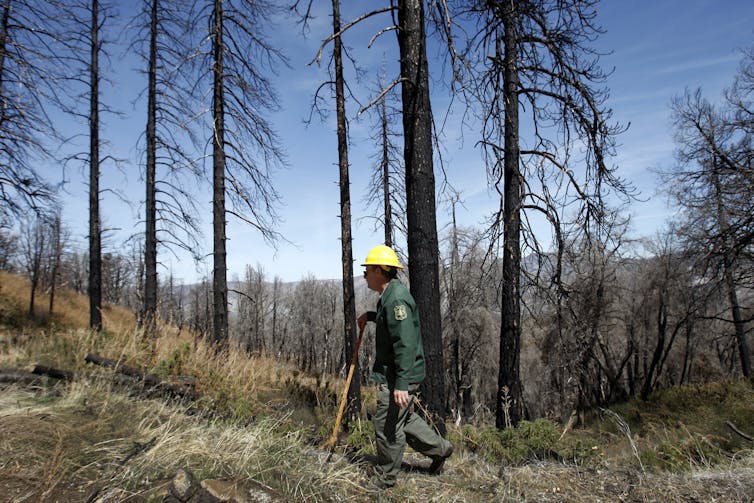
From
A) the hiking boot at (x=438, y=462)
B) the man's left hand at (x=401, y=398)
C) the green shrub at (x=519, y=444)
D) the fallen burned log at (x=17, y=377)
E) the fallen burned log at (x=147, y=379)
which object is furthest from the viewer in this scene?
the fallen burned log at (x=147, y=379)

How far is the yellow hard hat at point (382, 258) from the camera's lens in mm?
3719

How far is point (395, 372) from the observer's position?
3580mm

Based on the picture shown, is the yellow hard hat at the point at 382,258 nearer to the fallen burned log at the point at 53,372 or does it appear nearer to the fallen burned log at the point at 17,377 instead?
the fallen burned log at the point at 53,372

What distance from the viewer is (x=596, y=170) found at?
24.6 feet

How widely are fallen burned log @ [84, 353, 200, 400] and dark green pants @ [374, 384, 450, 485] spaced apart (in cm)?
344

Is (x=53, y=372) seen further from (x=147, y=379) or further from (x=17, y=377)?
(x=147, y=379)

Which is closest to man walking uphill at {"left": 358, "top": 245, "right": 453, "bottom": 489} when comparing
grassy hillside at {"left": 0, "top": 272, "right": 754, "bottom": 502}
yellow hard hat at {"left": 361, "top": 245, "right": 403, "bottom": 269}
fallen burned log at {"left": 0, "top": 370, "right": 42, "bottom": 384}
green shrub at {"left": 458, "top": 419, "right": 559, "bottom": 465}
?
yellow hard hat at {"left": 361, "top": 245, "right": 403, "bottom": 269}

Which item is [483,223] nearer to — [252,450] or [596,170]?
[596,170]

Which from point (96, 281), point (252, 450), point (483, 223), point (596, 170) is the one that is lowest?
point (252, 450)

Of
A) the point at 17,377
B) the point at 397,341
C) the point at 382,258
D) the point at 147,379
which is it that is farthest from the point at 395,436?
the point at 17,377

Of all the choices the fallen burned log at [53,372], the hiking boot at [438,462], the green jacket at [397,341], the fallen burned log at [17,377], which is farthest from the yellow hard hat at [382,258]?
the fallen burned log at [17,377]

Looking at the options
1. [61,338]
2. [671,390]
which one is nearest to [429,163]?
[61,338]

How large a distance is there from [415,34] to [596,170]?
434 cm

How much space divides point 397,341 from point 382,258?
0.75 meters
